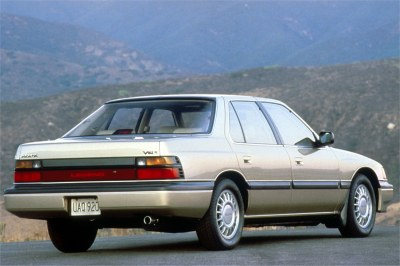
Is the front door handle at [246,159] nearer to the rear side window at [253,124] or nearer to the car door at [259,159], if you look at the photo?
the car door at [259,159]

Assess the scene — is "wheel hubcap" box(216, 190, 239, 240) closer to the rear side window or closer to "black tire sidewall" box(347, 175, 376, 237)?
the rear side window

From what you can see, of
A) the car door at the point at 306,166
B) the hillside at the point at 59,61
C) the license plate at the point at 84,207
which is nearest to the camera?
the license plate at the point at 84,207

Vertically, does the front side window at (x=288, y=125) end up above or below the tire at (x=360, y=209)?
above

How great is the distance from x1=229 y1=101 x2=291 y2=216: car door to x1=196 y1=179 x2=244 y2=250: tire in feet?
0.88

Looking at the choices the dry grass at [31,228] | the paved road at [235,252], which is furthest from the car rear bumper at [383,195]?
the dry grass at [31,228]

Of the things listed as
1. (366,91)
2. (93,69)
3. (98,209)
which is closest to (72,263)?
(98,209)

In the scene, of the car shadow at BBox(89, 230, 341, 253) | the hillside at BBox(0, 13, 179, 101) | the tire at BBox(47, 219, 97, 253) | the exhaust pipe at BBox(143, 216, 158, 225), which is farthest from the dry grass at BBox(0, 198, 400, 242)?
the hillside at BBox(0, 13, 179, 101)

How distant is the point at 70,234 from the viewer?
472 inches

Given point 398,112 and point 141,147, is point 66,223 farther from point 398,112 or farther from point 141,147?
point 398,112

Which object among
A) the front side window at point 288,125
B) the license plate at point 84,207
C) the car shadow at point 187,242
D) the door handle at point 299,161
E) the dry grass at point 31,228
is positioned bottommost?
Result: the dry grass at point 31,228

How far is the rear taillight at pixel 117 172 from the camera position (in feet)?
35.3

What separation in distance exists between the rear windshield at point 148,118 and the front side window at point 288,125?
110 cm

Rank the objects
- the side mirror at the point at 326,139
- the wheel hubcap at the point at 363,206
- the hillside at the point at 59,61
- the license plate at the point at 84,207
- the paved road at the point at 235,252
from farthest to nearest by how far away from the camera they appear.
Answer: the hillside at the point at 59,61
the wheel hubcap at the point at 363,206
the side mirror at the point at 326,139
the license plate at the point at 84,207
the paved road at the point at 235,252

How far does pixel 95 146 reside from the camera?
1100 centimetres
